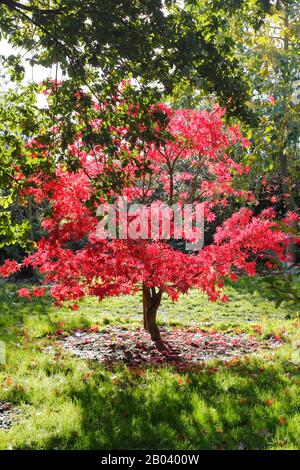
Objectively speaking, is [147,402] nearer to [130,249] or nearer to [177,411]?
[177,411]

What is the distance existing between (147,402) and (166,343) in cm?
285

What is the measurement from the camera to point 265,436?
4.26 metres

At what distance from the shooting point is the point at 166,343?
25.5 feet

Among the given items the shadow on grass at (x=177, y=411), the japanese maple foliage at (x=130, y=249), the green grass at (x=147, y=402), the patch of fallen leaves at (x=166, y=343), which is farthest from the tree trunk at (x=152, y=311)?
the shadow on grass at (x=177, y=411)

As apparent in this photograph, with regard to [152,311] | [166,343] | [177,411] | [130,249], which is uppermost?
[130,249]

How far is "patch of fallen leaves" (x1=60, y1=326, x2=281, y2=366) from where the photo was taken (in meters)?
6.93

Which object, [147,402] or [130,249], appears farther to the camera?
[130,249]

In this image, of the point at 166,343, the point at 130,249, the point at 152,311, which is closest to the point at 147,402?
the point at 130,249

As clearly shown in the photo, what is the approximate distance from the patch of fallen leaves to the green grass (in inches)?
14.8

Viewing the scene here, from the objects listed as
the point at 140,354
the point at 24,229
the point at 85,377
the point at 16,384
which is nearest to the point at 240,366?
the point at 140,354

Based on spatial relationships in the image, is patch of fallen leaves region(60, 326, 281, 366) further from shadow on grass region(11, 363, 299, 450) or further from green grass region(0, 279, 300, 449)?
shadow on grass region(11, 363, 299, 450)

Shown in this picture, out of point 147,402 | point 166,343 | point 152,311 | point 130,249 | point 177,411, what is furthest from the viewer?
point 152,311

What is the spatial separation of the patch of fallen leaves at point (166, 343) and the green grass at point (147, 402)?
0.38 meters

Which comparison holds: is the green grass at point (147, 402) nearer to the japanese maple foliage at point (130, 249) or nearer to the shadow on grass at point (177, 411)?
the shadow on grass at point (177, 411)
